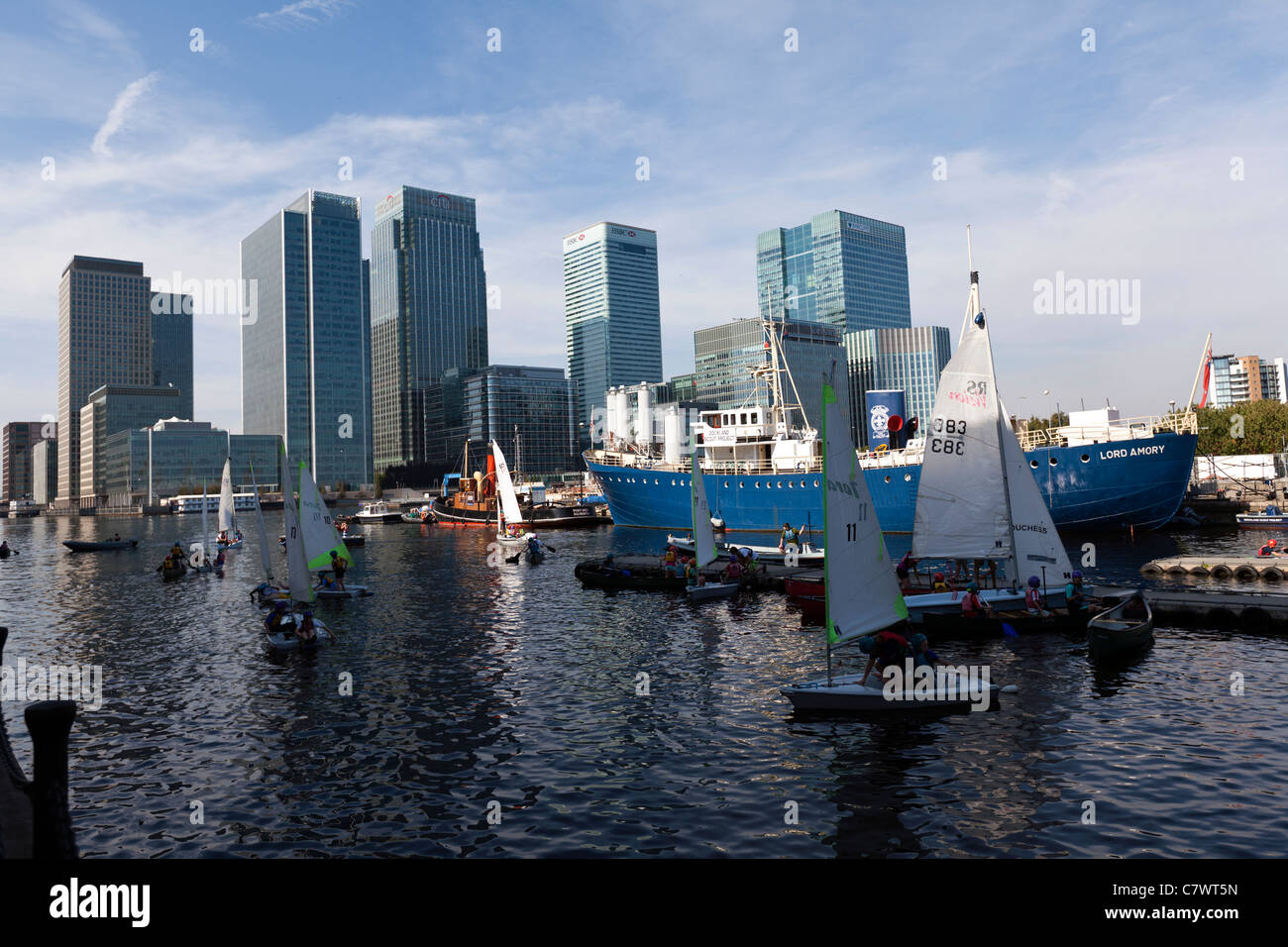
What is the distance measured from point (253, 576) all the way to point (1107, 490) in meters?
73.5

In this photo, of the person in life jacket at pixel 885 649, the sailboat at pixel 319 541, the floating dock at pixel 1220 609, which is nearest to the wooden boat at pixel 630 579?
the sailboat at pixel 319 541

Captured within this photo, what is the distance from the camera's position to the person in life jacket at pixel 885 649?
22.6 meters

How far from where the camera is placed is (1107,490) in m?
68.4

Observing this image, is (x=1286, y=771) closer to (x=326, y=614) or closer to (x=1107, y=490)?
(x=326, y=614)

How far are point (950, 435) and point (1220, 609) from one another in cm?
1447

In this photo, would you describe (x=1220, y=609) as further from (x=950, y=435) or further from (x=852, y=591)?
(x=852, y=591)

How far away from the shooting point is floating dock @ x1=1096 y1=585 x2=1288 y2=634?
108ft

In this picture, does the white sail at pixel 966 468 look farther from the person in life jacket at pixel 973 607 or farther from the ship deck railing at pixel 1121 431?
the ship deck railing at pixel 1121 431

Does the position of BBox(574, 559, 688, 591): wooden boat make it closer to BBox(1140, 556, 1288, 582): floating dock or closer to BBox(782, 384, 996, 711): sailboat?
BBox(782, 384, 996, 711): sailboat

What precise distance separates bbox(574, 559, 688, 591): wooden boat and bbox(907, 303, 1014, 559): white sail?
18.8 metres

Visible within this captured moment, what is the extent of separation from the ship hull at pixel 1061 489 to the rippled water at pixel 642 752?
115 ft

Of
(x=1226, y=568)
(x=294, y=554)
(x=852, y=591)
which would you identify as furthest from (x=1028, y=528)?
(x=294, y=554)

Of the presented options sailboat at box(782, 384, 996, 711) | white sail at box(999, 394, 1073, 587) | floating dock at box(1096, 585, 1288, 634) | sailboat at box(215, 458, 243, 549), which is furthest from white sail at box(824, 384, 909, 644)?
sailboat at box(215, 458, 243, 549)
